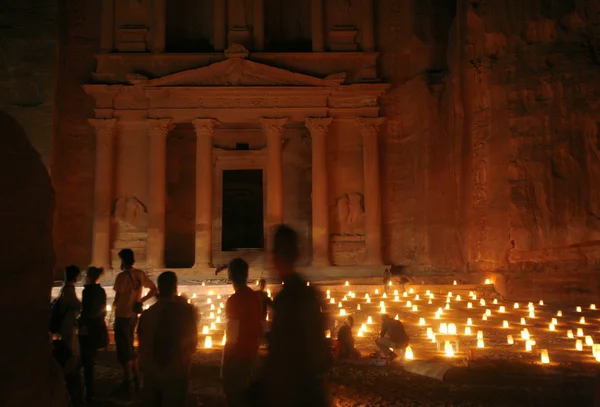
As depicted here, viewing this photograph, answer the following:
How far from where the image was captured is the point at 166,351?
4.21 metres

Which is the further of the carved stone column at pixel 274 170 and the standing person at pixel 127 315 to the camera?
the carved stone column at pixel 274 170

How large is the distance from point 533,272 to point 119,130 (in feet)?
48.2

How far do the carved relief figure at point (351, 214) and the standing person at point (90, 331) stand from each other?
46.6 ft

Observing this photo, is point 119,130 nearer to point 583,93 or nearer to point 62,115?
point 62,115

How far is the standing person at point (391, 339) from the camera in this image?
288 inches

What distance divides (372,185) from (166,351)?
15.5m

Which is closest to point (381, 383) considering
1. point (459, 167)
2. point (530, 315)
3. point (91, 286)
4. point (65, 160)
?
point (91, 286)

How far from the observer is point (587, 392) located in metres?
5.64

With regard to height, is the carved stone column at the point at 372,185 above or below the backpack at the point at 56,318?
above

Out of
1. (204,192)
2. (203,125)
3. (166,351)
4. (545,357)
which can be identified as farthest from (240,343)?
(203,125)

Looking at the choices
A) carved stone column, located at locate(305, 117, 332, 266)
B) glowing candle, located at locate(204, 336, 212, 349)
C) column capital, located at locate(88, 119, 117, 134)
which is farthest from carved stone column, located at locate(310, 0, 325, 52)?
glowing candle, located at locate(204, 336, 212, 349)

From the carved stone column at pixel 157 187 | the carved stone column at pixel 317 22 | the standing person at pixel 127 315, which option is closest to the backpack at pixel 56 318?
the standing person at pixel 127 315

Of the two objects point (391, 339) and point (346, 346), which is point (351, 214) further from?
point (346, 346)

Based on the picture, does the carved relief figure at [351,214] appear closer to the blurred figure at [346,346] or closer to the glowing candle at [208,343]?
the glowing candle at [208,343]
